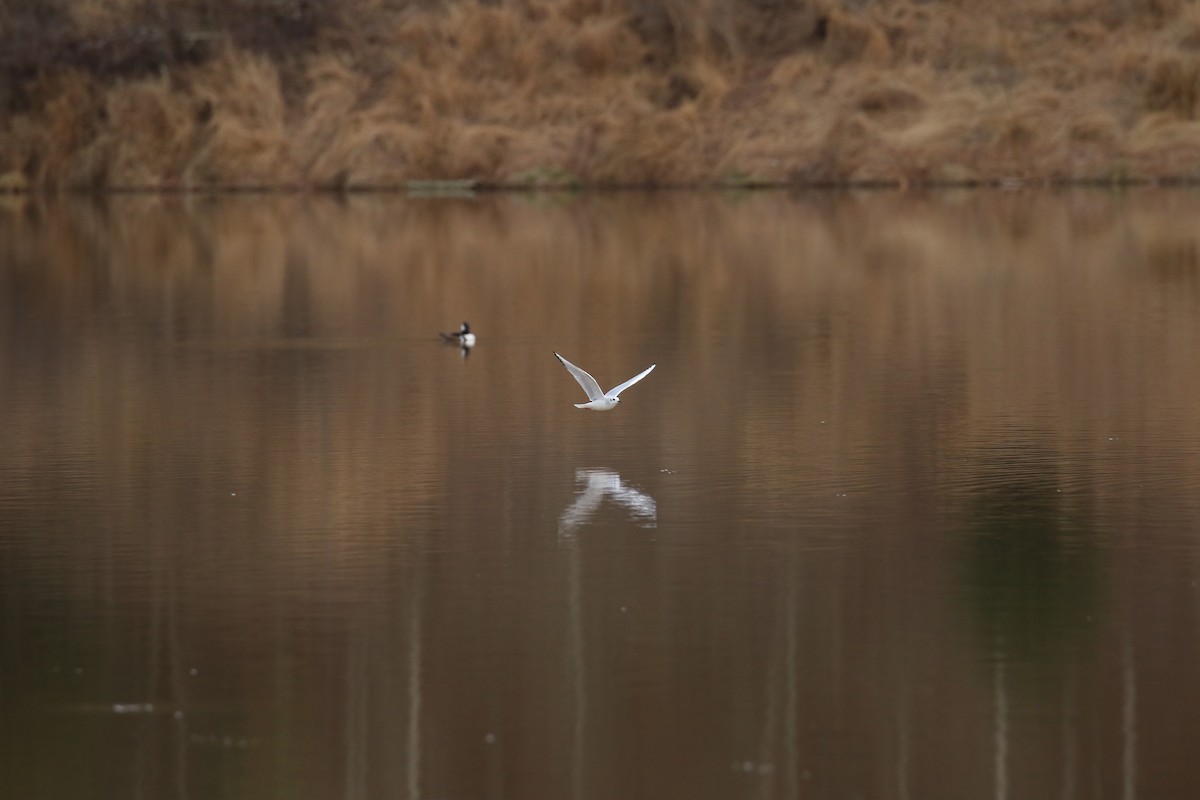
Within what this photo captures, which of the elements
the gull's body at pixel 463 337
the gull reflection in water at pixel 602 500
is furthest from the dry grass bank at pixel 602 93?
the gull reflection in water at pixel 602 500

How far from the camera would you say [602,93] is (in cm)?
4897

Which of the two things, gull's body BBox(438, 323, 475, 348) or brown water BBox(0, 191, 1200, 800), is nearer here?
brown water BBox(0, 191, 1200, 800)

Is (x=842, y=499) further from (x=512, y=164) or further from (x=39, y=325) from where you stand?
(x=512, y=164)

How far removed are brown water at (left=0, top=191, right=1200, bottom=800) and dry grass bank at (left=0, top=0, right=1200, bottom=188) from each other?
23.8m

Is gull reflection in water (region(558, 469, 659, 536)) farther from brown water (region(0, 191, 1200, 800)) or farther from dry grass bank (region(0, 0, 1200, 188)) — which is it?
dry grass bank (region(0, 0, 1200, 188))

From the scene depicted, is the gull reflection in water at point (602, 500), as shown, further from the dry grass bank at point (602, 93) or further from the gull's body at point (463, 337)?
the dry grass bank at point (602, 93)

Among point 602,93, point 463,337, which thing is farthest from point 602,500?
point 602,93

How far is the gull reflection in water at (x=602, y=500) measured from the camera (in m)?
10.6

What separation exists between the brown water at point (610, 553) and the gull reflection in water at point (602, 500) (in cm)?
3

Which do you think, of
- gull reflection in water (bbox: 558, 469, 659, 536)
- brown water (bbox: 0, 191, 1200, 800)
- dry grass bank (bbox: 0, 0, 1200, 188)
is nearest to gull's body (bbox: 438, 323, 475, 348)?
brown water (bbox: 0, 191, 1200, 800)

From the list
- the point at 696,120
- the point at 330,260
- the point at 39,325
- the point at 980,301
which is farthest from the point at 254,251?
the point at 696,120

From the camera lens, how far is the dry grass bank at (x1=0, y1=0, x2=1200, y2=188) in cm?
Result: 4547

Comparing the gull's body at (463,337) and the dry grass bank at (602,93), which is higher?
the dry grass bank at (602,93)

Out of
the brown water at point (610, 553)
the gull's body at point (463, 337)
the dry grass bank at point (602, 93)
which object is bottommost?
the brown water at point (610, 553)
